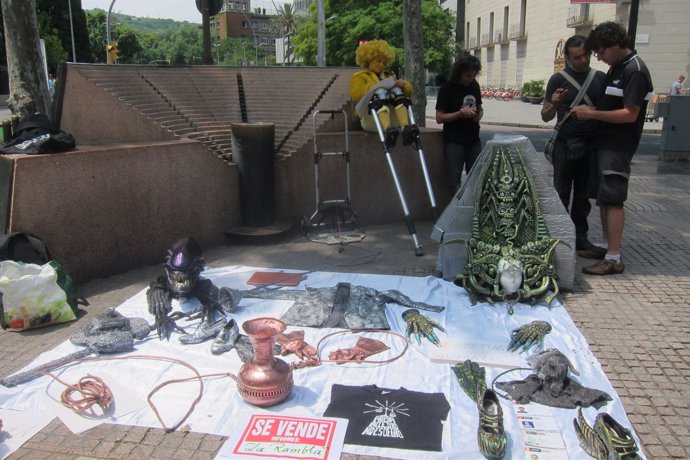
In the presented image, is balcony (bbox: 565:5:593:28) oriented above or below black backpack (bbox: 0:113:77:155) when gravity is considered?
above

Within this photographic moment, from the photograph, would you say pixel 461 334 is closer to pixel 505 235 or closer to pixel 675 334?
pixel 505 235

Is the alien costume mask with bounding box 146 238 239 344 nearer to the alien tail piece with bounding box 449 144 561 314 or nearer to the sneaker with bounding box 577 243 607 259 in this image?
the alien tail piece with bounding box 449 144 561 314

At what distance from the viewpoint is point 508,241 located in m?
4.68

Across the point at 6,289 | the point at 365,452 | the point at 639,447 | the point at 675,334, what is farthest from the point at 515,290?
the point at 6,289

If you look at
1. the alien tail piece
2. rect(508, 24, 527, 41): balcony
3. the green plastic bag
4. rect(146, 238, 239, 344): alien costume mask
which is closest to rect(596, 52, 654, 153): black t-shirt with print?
the alien tail piece

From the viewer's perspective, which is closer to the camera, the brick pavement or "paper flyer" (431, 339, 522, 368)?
the brick pavement

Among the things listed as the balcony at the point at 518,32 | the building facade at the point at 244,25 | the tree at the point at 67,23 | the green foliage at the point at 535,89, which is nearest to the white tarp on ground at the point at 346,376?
the green foliage at the point at 535,89

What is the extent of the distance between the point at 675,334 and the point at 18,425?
4020 millimetres

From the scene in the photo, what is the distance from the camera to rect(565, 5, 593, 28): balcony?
32.5m

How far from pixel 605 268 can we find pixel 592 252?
1.61ft

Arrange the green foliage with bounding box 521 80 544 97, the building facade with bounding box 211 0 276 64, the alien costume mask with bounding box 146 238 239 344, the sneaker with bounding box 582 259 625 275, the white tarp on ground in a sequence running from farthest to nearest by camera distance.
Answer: the building facade with bounding box 211 0 276 64
the green foliage with bounding box 521 80 544 97
the sneaker with bounding box 582 259 625 275
the alien costume mask with bounding box 146 238 239 344
the white tarp on ground

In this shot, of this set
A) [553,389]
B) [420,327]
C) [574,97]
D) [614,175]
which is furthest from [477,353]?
[574,97]

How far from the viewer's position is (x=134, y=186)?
Answer: 5.27 metres

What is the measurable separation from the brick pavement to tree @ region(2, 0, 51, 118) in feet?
15.9
